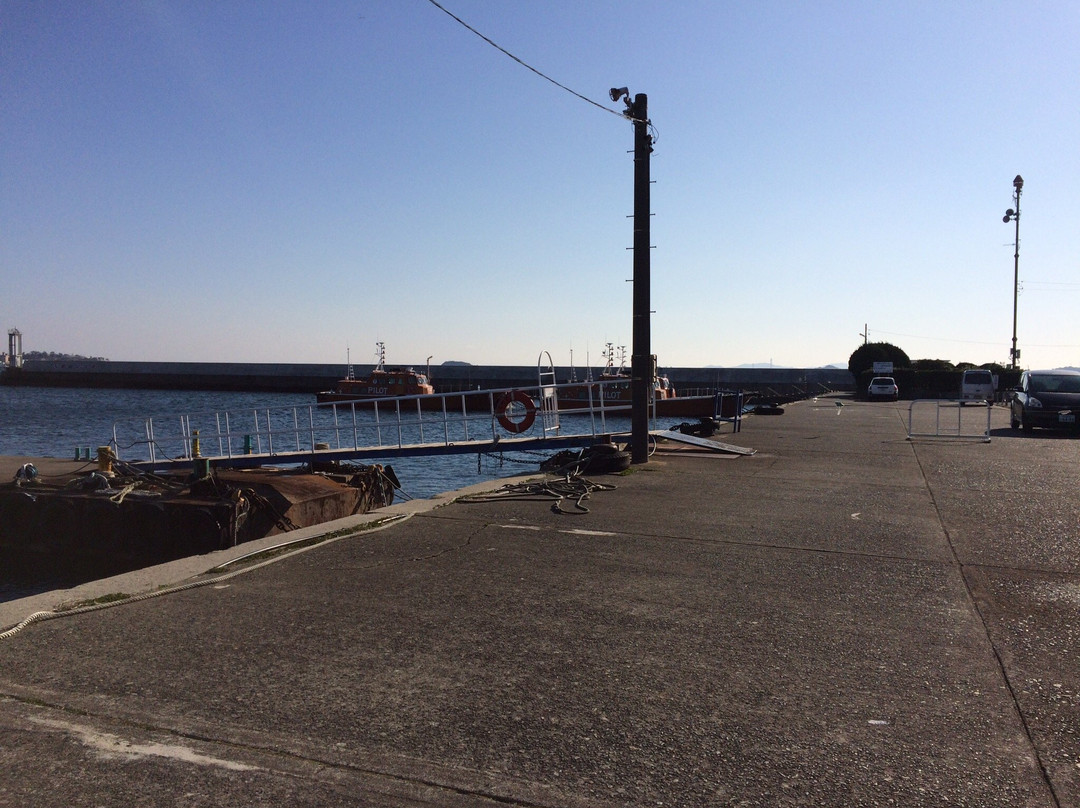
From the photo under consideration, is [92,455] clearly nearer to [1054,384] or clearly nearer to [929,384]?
[1054,384]

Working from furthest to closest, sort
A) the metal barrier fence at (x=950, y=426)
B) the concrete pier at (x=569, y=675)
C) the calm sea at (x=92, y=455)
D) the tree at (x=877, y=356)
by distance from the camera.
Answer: the tree at (x=877, y=356), the metal barrier fence at (x=950, y=426), the calm sea at (x=92, y=455), the concrete pier at (x=569, y=675)

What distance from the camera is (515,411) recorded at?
17453 millimetres

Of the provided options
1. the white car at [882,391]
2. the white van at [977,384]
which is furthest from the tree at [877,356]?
the white van at [977,384]

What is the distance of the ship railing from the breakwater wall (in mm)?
44881

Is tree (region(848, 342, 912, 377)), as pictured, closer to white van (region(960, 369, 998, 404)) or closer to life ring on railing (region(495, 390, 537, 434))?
white van (region(960, 369, 998, 404))

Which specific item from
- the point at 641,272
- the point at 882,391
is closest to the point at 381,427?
the point at 641,272

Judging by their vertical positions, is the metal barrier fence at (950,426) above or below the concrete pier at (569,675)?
below

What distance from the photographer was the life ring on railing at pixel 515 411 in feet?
55.4

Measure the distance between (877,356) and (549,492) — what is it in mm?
66364

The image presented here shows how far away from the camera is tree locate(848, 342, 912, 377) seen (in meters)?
69.2

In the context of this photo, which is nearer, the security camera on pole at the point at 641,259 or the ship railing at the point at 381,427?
the security camera on pole at the point at 641,259

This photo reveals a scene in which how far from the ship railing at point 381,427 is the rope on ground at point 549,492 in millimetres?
3069

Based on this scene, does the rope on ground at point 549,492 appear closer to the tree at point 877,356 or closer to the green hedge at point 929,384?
the green hedge at point 929,384

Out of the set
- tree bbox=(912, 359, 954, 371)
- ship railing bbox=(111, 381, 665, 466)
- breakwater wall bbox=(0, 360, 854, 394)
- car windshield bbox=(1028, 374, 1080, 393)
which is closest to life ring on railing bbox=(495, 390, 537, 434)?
ship railing bbox=(111, 381, 665, 466)
